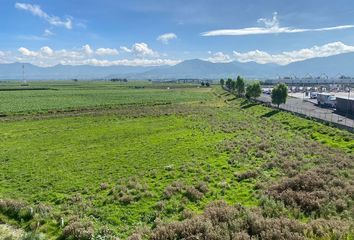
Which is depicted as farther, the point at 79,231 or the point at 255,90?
the point at 255,90

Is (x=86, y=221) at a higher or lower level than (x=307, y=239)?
lower

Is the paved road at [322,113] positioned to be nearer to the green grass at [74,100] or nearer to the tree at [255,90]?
the tree at [255,90]

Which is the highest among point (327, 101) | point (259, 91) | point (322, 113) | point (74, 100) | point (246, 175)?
point (259, 91)

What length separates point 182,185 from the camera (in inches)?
756

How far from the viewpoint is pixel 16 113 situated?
6469 centimetres

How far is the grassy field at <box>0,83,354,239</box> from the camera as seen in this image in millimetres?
13133

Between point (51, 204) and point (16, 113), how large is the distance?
53975mm

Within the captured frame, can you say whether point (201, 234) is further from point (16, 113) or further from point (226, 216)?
point (16, 113)

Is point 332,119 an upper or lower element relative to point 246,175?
upper

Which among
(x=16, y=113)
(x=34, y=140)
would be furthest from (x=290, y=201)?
(x=16, y=113)

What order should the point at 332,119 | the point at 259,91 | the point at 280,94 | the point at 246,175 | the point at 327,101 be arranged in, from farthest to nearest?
the point at 259,91 → the point at 327,101 → the point at 280,94 → the point at 332,119 → the point at 246,175

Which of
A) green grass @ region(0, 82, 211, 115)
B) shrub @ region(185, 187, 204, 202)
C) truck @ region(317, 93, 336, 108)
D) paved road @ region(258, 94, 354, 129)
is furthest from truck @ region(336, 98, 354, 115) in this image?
shrub @ region(185, 187, 204, 202)

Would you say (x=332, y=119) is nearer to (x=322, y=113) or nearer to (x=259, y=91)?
(x=322, y=113)

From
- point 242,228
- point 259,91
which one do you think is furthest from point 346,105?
point 242,228
